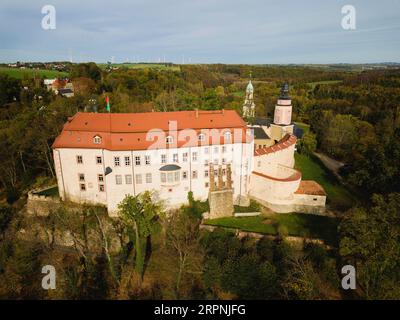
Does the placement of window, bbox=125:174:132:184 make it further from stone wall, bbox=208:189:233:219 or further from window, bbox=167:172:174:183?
stone wall, bbox=208:189:233:219

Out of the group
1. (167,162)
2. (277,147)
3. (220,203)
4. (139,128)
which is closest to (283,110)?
(277,147)

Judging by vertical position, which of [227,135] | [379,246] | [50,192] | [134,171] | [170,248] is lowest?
[170,248]

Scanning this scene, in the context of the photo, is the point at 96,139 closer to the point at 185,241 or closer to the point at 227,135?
the point at 185,241

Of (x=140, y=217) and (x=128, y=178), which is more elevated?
(x=128, y=178)

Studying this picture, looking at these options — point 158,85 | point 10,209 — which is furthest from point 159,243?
point 158,85

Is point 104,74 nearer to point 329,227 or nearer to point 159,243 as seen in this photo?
point 159,243

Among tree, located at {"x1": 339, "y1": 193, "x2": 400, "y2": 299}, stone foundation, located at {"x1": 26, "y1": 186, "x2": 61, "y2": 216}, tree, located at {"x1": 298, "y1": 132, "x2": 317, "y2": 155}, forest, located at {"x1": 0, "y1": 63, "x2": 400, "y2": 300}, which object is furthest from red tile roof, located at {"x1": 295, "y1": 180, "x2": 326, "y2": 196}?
stone foundation, located at {"x1": 26, "y1": 186, "x2": 61, "y2": 216}

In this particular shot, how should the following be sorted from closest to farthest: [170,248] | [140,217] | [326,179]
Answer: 1. [140,217]
2. [170,248]
3. [326,179]
